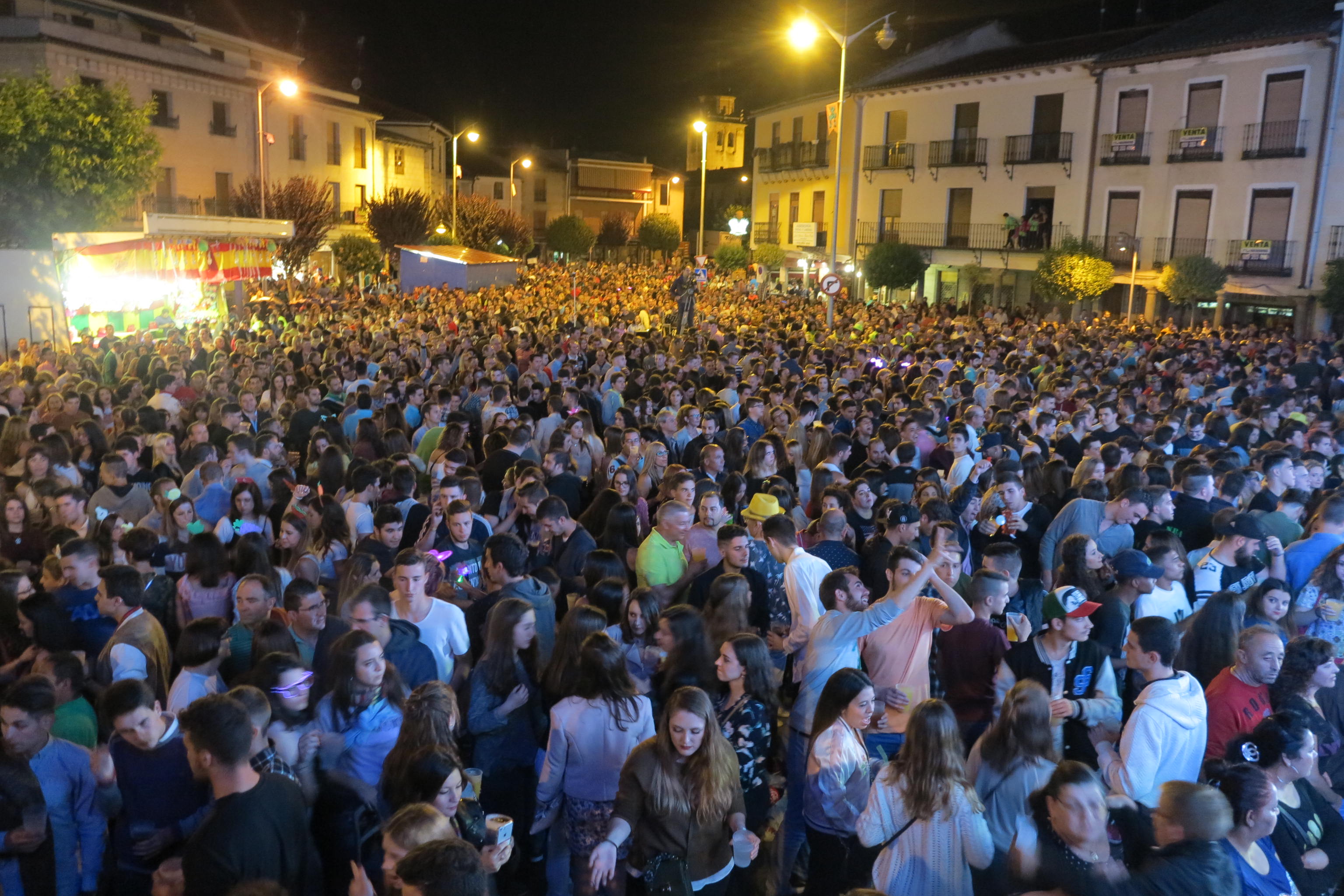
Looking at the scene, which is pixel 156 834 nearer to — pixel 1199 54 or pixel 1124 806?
pixel 1124 806

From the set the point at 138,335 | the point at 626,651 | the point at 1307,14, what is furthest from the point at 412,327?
the point at 1307,14

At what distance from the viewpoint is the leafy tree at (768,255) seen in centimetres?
3916

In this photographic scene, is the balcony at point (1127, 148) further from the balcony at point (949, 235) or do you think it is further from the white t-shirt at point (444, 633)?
the white t-shirt at point (444, 633)

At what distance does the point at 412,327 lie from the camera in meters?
17.9

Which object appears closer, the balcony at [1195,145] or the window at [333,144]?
the balcony at [1195,145]

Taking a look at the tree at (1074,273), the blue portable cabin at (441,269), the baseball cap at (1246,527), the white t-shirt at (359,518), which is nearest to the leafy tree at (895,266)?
the tree at (1074,273)

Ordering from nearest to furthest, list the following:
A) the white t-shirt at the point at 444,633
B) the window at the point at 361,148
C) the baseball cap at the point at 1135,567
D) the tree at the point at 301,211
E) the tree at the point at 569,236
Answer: the white t-shirt at the point at 444,633 < the baseball cap at the point at 1135,567 < the tree at the point at 301,211 < the window at the point at 361,148 < the tree at the point at 569,236

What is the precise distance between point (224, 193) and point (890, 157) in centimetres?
2325

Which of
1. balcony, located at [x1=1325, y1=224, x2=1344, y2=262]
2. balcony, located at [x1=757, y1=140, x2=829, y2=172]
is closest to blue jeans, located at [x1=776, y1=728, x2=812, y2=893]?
balcony, located at [x1=1325, y1=224, x2=1344, y2=262]

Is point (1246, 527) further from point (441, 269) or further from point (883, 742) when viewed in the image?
point (441, 269)

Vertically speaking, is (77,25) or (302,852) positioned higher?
(77,25)

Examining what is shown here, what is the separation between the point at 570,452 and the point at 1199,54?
2525 centimetres

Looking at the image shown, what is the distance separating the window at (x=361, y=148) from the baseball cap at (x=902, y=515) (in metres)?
44.6

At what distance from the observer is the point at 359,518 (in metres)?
6.68
